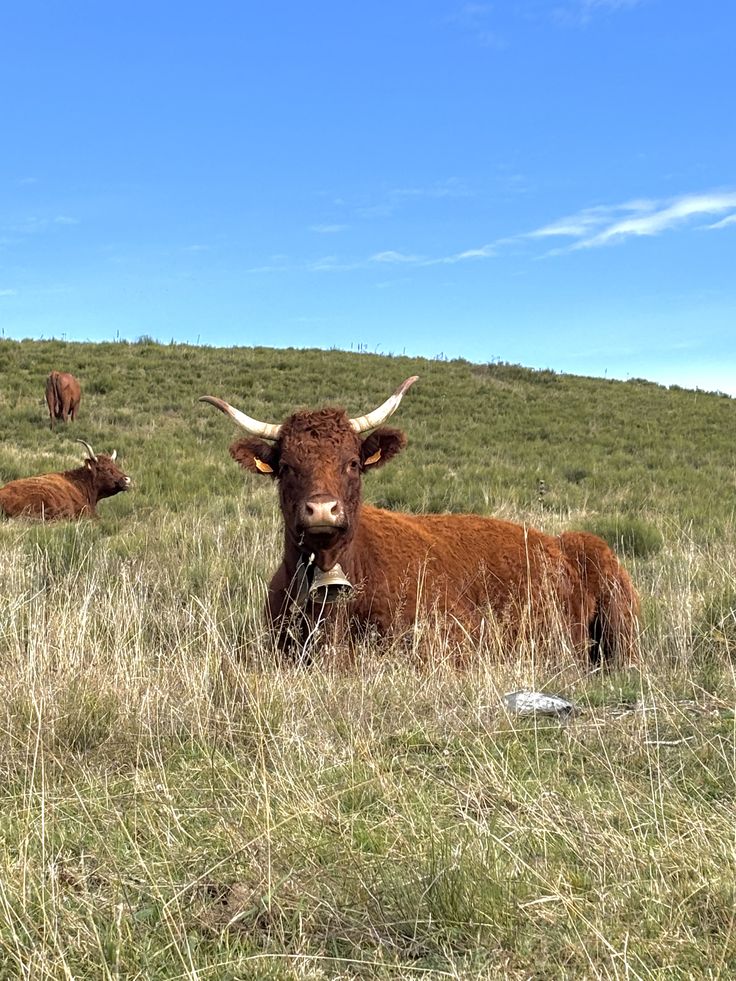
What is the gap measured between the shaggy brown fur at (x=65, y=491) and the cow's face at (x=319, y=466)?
670cm

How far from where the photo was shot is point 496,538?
6391 millimetres

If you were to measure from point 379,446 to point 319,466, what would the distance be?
0.72 meters

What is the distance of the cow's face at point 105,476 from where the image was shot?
13.0m

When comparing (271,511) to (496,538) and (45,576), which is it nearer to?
(45,576)

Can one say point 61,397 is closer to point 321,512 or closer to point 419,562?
point 419,562

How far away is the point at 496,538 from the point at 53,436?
1457 cm

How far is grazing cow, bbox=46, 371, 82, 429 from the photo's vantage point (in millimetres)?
19734

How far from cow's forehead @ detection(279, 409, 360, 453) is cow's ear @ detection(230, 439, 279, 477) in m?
0.16

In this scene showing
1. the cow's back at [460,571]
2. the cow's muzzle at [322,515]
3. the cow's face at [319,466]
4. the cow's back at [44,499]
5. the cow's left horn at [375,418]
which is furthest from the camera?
the cow's back at [44,499]

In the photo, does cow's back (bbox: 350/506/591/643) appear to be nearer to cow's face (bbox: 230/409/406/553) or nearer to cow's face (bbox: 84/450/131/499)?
cow's face (bbox: 230/409/406/553)

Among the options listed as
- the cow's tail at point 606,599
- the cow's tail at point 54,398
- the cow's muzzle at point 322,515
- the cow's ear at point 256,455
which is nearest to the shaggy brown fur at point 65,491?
the cow's ear at point 256,455

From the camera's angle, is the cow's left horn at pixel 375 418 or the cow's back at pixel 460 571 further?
the cow's left horn at pixel 375 418

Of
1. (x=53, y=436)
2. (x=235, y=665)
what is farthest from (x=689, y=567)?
(x=53, y=436)

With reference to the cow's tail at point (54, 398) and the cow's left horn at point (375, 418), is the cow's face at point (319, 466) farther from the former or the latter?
the cow's tail at point (54, 398)
